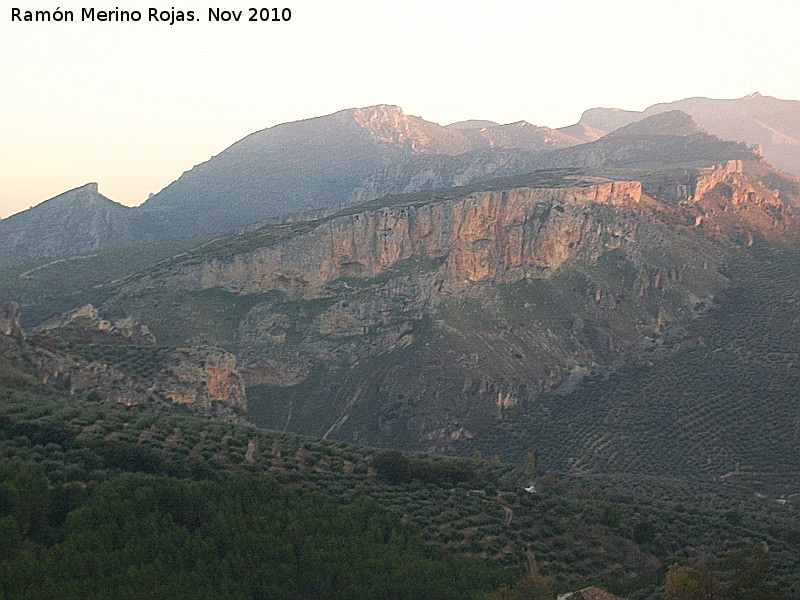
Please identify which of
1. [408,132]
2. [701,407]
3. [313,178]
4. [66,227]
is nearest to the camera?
[701,407]

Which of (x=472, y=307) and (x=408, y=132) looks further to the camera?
(x=408, y=132)

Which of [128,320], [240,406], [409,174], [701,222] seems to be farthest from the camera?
[409,174]

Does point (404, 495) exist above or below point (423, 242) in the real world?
below

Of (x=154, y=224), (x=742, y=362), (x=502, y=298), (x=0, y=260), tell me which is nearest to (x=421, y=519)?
(x=742, y=362)

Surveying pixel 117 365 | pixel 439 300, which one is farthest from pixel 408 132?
pixel 117 365

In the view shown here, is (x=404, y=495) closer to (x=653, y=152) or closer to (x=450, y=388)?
(x=450, y=388)

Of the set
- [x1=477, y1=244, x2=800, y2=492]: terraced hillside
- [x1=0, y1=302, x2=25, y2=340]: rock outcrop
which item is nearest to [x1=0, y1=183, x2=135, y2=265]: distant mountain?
[x1=477, y1=244, x2=800, y2=492]: terraced hillside

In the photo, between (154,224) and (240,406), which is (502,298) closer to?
(240,406)

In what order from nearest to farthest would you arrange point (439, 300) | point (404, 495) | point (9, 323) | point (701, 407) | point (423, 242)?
point (404, 495) → point (9, 323) → point (701, 407) → point (439, 300) → point (423, 242)
